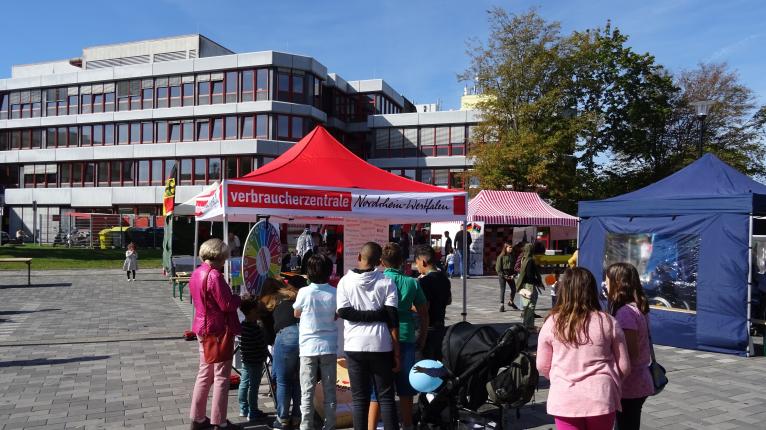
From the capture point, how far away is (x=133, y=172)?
148 feet

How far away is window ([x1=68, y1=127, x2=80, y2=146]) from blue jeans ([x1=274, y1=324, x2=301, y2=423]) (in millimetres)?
48347

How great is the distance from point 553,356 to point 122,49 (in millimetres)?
56665

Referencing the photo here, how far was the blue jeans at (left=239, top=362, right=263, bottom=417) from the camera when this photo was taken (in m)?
5.43

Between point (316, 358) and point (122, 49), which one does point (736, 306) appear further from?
point (122, 49)

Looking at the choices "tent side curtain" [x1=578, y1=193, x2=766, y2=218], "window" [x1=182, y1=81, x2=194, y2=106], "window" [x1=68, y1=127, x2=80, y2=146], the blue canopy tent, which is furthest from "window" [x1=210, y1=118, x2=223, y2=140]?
the blue canopy tent

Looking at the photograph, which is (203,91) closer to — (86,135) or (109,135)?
(109,135)

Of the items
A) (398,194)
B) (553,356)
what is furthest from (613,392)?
(398,194)

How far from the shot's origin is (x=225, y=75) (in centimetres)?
4275

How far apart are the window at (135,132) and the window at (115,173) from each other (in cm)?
213

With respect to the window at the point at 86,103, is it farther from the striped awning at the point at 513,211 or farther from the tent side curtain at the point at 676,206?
the tent side curtain at the point at 676,206

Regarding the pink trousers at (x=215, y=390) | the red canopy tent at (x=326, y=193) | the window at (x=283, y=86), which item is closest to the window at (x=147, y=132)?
the window at (x=283, y=86)

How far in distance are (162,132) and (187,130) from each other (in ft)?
7.24

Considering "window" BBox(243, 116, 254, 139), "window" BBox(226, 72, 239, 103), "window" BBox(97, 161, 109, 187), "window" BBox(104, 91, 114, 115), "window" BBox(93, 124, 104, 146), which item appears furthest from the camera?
"window" BBox(93, 124, 104, 146)

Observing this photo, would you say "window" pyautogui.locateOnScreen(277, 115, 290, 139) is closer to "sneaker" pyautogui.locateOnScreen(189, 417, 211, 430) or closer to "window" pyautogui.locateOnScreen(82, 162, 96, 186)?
"window" pyautogui.locateOnScreen(82, 162, 96, 186)
